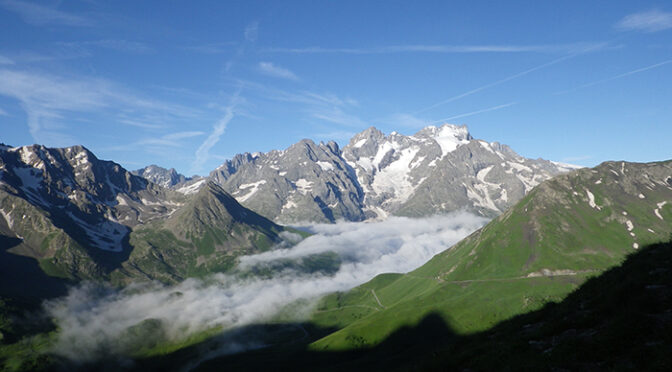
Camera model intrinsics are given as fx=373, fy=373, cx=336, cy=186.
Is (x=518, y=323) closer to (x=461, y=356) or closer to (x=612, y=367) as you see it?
(x=461, y=356)

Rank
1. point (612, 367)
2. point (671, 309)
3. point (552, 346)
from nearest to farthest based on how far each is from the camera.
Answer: point (612, 367) < point (671, 309) < point (552, 346)

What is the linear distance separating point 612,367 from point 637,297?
279 inches

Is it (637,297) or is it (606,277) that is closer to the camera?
(637,297)

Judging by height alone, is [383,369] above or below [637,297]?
below

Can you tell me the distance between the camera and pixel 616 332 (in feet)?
58.7

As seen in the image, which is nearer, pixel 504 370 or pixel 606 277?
pixel 504 370

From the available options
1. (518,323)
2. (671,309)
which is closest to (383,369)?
(518,323)

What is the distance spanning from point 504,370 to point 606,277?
14.9 meters

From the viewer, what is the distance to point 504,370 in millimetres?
19234

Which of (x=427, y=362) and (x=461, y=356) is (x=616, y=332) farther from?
(x=427, y=362)

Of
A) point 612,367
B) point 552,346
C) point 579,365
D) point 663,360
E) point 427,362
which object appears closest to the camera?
point 663,360

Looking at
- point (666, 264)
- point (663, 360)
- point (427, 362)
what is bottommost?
point (427, 362)

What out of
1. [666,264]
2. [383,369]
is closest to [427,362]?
[666,264]

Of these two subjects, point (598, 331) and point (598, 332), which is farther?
point (598, 331)
